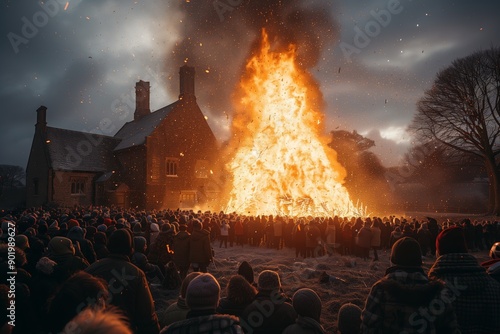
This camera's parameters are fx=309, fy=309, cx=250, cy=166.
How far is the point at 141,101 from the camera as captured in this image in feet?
145

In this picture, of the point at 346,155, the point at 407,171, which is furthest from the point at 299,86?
the point at 407,171

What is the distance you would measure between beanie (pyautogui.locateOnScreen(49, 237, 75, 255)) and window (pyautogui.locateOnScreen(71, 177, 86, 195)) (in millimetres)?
32169

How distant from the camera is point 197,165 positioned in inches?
1508

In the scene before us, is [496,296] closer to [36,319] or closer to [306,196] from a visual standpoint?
[36,319]

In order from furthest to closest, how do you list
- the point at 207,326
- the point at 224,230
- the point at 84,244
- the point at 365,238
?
the point at 224,230 → the point at 365,238 → the point at 84,244 → the point at 207,326

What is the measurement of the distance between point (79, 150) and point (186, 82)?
49.2 feet

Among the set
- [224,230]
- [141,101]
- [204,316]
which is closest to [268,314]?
[204,316]

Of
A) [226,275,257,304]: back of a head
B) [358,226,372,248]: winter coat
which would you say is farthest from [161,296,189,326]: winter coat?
[358,226,372,248]: winter coat

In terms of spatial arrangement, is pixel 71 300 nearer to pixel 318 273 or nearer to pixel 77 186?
pixel 318 273

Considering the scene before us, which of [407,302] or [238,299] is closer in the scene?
[407,302]

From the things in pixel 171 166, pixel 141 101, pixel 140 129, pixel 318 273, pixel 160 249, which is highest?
pixel 141 101

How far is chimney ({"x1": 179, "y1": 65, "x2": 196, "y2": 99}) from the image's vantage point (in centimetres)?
3869

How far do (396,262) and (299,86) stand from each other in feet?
91.8

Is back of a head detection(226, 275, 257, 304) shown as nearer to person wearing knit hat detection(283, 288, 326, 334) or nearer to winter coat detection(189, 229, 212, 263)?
person wearing knit hat detection(283, 288, 326, 334)
